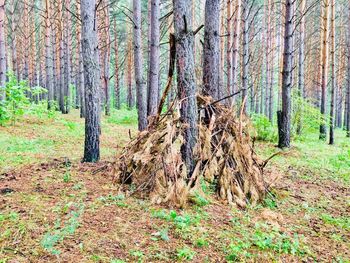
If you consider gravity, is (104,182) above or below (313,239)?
above

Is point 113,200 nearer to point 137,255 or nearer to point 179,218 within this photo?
point 179,218

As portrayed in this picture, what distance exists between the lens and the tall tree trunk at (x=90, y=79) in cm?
632

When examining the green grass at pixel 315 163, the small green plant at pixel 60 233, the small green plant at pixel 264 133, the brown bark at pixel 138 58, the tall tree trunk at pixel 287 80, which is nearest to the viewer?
the small green plant at pixel 60 233

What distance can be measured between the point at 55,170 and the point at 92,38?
2493mm

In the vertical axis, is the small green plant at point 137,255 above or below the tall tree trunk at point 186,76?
below

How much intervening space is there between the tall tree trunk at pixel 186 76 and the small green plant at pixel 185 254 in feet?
5.75

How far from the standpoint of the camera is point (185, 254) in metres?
3.39

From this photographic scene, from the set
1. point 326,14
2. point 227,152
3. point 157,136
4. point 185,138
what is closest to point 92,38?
point 157,136

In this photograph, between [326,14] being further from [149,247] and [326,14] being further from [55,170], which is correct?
[149,247]

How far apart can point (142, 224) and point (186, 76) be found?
220 cm

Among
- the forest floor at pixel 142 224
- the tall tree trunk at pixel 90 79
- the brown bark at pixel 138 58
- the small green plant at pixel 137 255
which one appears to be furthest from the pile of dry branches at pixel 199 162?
the brown bark at pixel 138 58

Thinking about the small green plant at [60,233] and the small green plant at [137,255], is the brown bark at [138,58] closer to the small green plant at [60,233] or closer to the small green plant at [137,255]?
the small green plant at [60,233]

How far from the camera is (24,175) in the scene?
5.55 meters

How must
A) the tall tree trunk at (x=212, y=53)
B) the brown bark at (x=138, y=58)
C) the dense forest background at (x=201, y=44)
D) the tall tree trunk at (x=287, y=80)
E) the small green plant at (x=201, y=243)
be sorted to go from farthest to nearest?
the dense forest background at (x=201, y=44) < the tall tree trunk at (x=287, y=80) < the brown bark at (x=138, y=58) < the tall tree trunk at (x=212, y=53) < the small green plant at (x=201, y=243)
